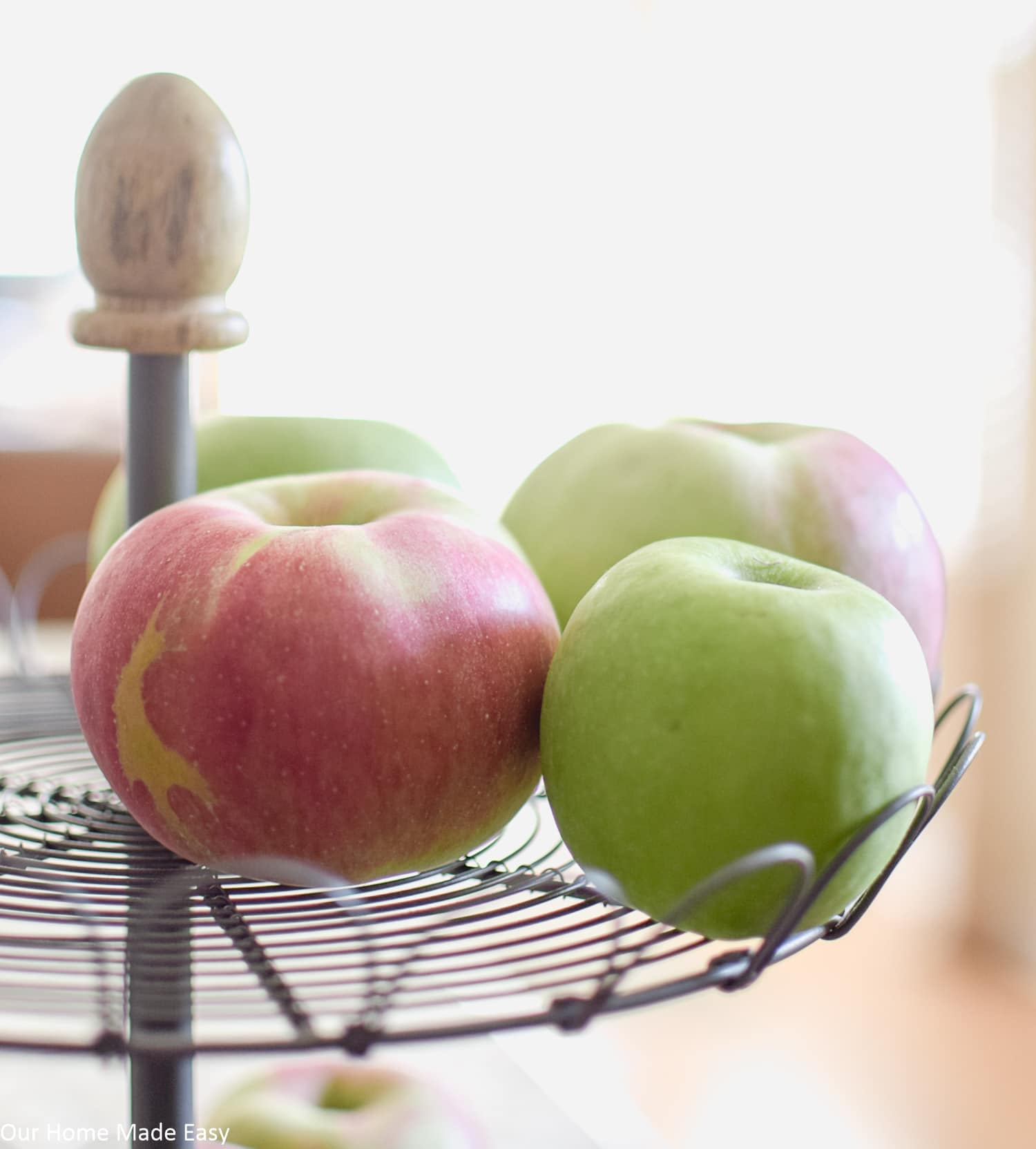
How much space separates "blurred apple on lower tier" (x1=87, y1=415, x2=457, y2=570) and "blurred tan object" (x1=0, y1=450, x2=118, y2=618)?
1302 mm

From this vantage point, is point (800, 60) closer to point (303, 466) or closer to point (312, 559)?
point (303, 466)

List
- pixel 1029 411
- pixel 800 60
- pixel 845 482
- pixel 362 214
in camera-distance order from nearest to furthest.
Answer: pixel 845 482 → pixel 1029 411 → pixel 800 60 → pixel 362 214

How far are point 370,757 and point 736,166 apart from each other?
2347mm

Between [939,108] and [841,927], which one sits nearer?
[841,927]

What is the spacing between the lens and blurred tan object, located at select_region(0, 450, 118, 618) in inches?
72.1

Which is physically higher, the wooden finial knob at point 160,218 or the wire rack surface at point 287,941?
the wooden finial knob at point 160,218

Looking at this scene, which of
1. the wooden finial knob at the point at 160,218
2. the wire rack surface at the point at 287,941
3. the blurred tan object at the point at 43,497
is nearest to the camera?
the wire rack surface at the point at 287,941

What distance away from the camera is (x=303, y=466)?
57 centimetres

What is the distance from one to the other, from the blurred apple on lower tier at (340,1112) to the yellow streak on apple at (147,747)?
1.17 ft

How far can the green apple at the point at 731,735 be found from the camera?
0.32 meters

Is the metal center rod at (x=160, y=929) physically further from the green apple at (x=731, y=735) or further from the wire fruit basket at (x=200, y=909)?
the green apple at (x=731, y=735)

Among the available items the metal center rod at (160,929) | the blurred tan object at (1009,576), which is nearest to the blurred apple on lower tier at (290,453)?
the metal center rod at (160,929)

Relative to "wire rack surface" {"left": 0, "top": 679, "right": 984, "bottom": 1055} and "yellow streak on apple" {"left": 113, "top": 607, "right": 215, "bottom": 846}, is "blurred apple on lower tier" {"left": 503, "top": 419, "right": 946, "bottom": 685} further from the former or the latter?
"yellow streak on apple" {"left": 113, "top": 607, "right": 215, "bottom": 846}

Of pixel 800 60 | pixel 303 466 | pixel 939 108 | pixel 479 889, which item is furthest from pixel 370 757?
pixel 800 60
